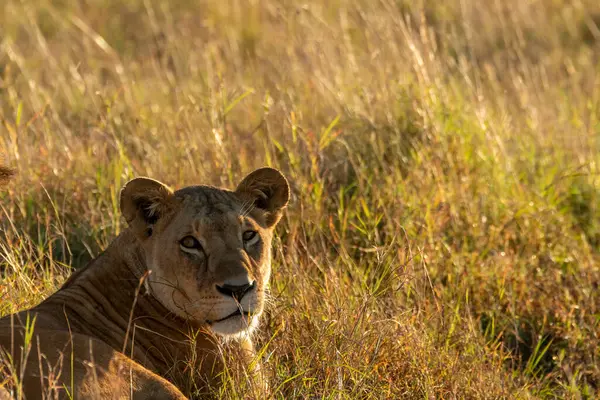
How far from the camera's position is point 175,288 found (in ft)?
13.0

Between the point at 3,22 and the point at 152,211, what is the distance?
7767 millimetres

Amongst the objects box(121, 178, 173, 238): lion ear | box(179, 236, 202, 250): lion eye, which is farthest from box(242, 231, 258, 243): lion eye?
box(121, 178, 173, 238): lion ear

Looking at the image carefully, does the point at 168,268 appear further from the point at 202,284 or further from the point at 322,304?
the point at 322,304

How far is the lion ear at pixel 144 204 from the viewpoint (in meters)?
4.05

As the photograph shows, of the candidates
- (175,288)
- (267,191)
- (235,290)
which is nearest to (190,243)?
(175,288)

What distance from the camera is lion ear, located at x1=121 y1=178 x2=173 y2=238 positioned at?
4.05 metres

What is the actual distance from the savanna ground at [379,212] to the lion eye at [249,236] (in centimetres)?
40

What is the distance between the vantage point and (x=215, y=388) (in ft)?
12.9

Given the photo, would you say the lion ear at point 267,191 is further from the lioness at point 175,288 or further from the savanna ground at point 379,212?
the savanna ground at point 379,212

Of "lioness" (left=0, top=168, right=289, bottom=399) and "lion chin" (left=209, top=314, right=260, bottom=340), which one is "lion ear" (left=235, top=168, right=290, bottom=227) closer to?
"lioness" (left=0, top=168, right=289, bottom=399)

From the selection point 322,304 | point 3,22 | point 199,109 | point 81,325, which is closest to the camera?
point 81,325

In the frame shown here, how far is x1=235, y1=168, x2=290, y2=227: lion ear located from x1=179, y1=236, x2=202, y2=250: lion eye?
0.40m

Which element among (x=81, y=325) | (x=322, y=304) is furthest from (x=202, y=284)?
(x=322, y=304)

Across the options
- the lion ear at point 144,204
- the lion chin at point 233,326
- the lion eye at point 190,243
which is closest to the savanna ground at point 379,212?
the lion chin at point 233,326
